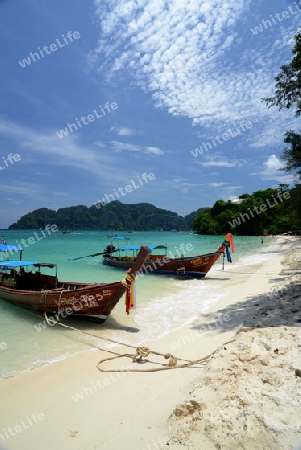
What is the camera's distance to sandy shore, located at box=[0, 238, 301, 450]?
8.80ft

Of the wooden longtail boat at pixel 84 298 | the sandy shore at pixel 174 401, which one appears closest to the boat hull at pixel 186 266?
the wooden longtail boat at pixel 84 298

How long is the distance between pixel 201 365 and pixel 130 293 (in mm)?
3001

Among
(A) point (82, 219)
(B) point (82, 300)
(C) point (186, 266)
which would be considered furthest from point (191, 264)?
(A) point (82, 219)

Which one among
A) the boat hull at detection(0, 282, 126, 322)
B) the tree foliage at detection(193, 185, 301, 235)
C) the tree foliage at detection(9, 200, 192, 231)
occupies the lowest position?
the tree foliage at detection(193, 185, 301, 235)

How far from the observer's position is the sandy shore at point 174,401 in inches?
106

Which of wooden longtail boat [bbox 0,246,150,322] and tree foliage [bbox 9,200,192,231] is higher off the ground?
tree foliage [bbox 9,200,192,231]

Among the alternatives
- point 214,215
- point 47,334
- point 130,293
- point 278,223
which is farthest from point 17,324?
point 214,215

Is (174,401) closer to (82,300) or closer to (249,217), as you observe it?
(82,300)

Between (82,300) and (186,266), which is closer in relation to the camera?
(82,300)

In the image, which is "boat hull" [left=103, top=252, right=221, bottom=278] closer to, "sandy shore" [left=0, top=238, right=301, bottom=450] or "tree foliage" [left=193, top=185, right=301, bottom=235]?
"sandy shore" [left=0, top=238, right=301, bottom=450]

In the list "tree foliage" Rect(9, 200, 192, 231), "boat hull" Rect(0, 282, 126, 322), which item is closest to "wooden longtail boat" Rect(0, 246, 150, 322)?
"boat hull" Rect(0, 282, 126, 322)

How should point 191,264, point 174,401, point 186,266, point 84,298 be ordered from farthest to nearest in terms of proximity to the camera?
point 186,266 < point 191,264 < point 84,298 < point 174,401

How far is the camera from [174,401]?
383cm

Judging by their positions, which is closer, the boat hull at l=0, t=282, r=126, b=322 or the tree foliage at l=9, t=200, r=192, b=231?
the boat hull at l=0, t=282, r=126, b=322
